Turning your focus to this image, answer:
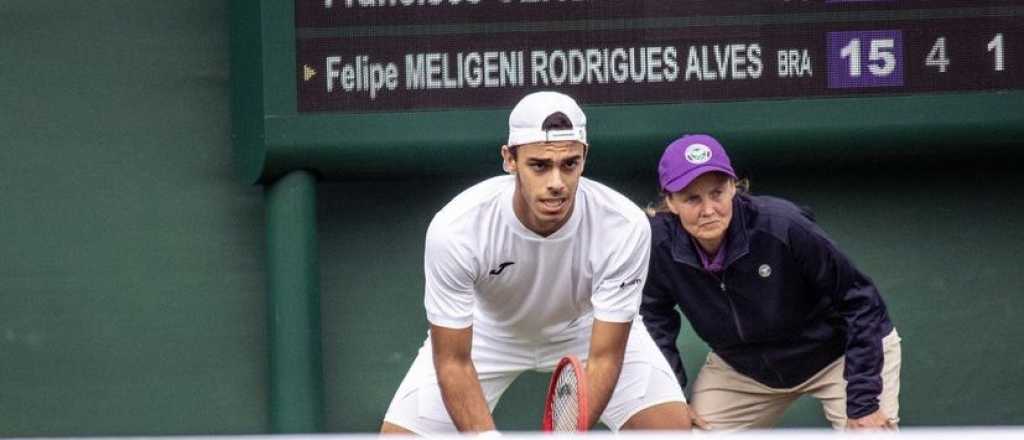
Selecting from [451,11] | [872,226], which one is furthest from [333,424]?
[872,226]

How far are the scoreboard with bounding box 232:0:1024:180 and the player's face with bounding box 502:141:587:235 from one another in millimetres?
975

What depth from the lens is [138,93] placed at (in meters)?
6.06

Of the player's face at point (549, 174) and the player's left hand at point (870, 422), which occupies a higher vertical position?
the player's face at point (549, 174)

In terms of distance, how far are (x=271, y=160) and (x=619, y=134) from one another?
0.95 meters

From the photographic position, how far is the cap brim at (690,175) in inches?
197

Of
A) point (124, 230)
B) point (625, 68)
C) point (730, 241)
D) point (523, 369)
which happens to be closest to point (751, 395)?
point (730, 241)

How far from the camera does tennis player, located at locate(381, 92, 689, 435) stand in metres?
4.67

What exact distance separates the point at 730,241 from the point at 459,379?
829 millimetres

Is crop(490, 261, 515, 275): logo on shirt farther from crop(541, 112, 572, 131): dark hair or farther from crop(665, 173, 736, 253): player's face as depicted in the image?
crop(665, 173, 736, 253): player's face

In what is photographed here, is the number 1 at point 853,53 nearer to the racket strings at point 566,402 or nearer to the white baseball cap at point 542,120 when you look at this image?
the white baseball cap at point 542,120

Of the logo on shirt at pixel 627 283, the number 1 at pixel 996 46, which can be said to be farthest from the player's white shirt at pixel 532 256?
the number 1 at pixel 996 46

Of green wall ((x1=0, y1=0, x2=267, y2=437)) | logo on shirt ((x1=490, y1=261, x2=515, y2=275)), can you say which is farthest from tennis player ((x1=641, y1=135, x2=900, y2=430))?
green wall ((x1=0, y1=0, x2=267, y2=437))

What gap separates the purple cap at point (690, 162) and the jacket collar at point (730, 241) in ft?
0.36

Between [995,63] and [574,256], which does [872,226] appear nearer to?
[995,63]
